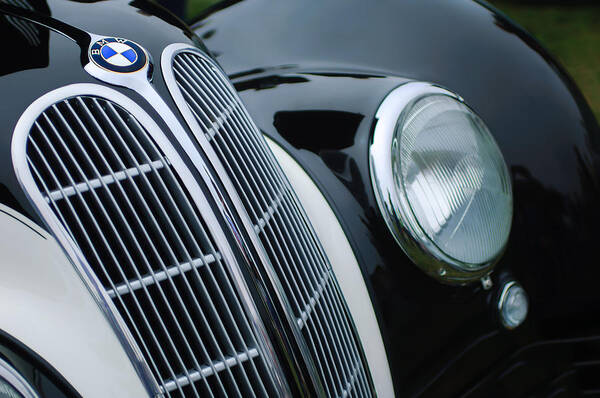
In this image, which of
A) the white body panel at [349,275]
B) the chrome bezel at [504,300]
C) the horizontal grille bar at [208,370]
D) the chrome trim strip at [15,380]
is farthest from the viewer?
the chrome bezel at [504,300]

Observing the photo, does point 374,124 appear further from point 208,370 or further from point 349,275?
point 208,370

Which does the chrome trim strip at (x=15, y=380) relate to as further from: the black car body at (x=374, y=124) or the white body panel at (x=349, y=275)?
the white body panel at (x=349, y=275)

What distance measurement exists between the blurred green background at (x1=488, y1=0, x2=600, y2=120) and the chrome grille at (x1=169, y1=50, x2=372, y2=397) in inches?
133


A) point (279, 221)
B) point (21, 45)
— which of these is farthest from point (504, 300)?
point (21, 45)

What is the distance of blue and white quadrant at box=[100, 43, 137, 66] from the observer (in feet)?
3.89

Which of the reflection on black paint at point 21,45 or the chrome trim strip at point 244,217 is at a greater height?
the reflection on black paint at point 21,45

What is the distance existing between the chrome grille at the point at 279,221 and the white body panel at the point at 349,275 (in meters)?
0.04

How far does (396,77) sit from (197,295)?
0.93 metres

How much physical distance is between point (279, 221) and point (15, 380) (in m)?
0.58

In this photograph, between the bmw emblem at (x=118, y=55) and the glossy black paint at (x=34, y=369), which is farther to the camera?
the bmw emblem at (x=118, y=55)

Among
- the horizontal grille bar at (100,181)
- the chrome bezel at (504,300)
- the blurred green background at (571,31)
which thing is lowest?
the blurred green background at (571,31)

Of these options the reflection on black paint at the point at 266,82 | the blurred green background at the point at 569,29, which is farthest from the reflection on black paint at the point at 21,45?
the blurred green background at the point at 569,29

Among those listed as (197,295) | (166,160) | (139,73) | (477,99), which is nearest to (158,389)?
(197,295)

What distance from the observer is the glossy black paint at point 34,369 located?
1.00 metres
